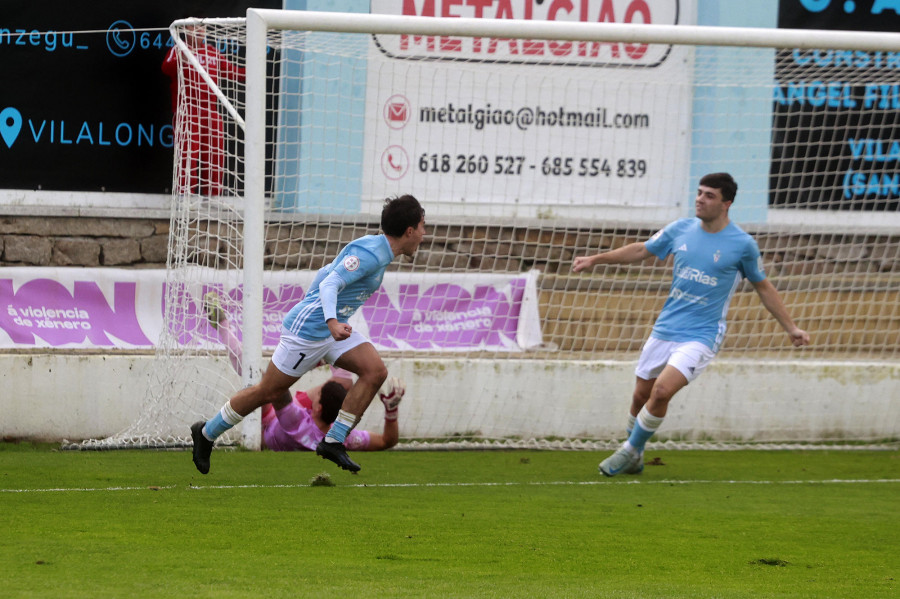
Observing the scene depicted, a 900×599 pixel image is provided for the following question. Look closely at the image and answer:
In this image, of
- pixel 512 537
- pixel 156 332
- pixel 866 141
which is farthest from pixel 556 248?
pixel 512 537

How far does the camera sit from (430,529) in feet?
17.8

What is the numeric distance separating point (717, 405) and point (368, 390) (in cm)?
386

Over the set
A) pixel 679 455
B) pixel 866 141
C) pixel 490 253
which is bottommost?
pixel 679 455

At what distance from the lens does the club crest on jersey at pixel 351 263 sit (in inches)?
247

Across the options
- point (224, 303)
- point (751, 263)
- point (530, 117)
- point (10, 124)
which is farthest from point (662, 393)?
point (10, 124)

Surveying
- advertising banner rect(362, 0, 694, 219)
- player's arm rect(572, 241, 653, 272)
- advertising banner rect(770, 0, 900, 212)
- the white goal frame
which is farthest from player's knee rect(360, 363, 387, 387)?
advertising banner rect(770, 0, 900, 212)

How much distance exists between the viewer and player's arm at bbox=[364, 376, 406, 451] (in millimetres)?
6984

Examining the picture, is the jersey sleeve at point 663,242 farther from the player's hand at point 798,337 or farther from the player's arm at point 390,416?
the player's arm at point 390,416

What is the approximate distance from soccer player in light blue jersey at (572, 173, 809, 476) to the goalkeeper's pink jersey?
1.66 m

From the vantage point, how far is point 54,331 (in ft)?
27.9

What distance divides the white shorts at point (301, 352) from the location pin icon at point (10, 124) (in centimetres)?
473

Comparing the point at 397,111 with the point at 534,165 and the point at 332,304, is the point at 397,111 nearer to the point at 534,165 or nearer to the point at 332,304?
the point at 534,165

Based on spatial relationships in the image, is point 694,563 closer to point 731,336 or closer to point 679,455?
point 679,455

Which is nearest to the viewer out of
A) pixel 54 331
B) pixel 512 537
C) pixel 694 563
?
pixel 694 563
